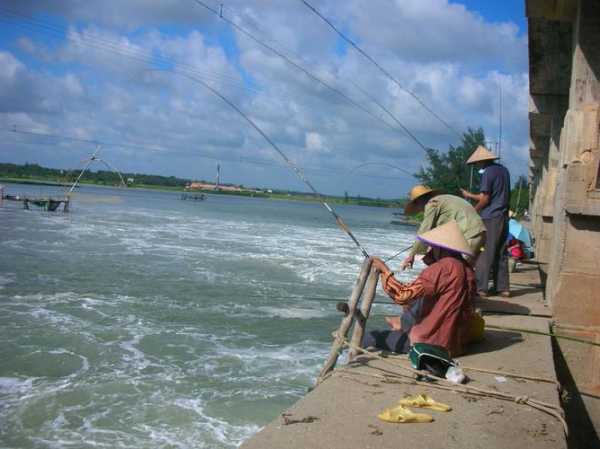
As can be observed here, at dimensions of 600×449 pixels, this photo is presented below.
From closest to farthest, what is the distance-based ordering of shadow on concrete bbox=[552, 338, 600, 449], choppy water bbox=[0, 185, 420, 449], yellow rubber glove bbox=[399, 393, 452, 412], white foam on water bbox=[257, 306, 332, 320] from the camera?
yellow rubber glove bbox=[399, 393, 452, 412] < shadow on concrete bbox=[552, 338, 600, 449] < choppy water bbox=[0, 185, 420, 449] < white foam on water bbox=[257, 306, 332, 320]

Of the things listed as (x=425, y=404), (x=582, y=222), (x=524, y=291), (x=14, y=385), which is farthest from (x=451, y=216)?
(x=14, y=385)

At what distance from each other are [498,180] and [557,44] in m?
2.56

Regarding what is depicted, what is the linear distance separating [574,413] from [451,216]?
204 cm

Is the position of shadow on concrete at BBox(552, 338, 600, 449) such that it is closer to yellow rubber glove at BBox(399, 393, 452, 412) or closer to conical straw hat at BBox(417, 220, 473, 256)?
conical straw hat at BBox(417, 220, 473, 256)

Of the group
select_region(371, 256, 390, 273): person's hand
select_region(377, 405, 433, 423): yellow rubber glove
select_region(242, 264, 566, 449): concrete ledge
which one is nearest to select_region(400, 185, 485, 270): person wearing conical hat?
select_region(371, 256, 390, 273): person's hand

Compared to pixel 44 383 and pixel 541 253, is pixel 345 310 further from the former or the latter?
pixel 541 253

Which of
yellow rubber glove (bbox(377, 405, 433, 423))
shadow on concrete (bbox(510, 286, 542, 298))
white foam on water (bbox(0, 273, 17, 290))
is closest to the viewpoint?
yellow rubber glove (bbox(377, 405, 433, 423))

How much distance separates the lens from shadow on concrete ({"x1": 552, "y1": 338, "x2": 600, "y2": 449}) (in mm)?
5402

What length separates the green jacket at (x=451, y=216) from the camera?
18.8 ft

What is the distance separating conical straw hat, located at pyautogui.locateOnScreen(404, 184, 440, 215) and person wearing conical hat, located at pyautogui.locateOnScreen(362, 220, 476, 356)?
47.2 inches

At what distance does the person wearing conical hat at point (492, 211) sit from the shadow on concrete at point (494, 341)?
1.49 meters

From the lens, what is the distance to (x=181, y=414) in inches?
288

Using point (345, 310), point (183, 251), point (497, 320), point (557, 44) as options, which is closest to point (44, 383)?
point (345, 310)

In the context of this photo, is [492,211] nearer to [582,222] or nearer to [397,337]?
[582,222]
